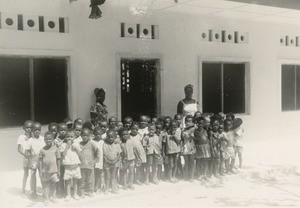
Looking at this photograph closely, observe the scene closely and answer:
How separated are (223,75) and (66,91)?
13.7ft

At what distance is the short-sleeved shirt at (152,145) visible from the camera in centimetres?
624

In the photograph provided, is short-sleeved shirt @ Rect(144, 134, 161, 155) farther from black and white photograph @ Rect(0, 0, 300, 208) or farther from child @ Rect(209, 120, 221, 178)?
child @ Rect(209, 120, 221, 178)

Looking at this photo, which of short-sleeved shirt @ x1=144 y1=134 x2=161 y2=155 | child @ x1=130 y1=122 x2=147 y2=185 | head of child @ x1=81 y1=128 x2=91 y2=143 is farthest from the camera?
short-sleeved shirt @ x1=144 y1=134 x2=161 y2=155

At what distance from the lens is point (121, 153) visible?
5945mm

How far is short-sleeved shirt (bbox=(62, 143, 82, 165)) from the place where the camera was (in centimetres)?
540

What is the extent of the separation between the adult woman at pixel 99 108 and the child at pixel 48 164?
230 cm

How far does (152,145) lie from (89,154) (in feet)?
3.77

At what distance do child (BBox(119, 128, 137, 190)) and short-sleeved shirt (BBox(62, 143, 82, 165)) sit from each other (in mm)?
766

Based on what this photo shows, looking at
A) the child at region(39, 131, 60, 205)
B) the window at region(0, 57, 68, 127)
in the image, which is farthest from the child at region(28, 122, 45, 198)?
the window at region(0, 57, 68, 127)

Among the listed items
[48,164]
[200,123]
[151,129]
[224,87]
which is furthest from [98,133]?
[224,87]

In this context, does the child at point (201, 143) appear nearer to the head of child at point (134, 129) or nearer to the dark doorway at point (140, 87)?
the head of child at point (134, 129)

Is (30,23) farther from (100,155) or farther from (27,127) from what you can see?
(100,155)

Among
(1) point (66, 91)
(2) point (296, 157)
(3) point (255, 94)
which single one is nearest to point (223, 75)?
(3) point (255, 94)

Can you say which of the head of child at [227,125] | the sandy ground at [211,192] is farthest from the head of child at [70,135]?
the head of child at [227,125]
